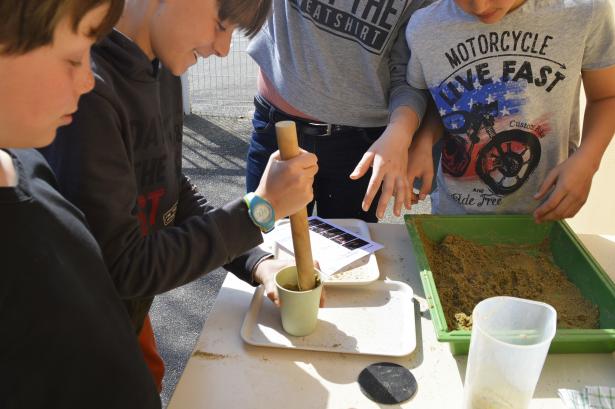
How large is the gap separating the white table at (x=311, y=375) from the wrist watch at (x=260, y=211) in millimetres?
214

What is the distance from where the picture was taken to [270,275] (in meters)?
1.08

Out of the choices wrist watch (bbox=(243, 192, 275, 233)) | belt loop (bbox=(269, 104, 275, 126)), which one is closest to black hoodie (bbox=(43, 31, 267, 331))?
wrist watch (bbox=(243, 192, 275, 233))

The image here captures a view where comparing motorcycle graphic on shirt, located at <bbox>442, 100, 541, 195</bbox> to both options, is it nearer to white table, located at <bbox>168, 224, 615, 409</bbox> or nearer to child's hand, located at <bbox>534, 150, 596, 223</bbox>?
child's hand, located at <bbox>534, 150, 596, 223</bbox>

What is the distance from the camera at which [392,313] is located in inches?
40.9

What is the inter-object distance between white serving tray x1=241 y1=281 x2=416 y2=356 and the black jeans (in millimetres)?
487

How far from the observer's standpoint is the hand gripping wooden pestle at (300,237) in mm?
942

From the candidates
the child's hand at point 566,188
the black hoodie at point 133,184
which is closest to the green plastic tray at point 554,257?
the child's hand at point 566,188

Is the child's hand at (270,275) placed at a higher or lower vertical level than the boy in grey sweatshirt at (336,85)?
lower

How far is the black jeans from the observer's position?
1.51 metres

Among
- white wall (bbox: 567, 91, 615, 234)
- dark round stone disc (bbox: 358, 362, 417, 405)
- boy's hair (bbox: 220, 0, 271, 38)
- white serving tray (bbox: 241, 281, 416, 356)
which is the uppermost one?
boy's hair (bbox: 220, 0, 271, 38)

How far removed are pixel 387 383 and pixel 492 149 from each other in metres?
0.72

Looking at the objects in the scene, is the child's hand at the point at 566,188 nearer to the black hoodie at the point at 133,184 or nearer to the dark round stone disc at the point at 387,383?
the dark round stone disc at the point at 387,383

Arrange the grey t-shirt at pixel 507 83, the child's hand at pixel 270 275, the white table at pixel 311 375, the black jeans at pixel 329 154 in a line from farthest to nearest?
the black jeans at pixel 329 154, the grey t-shirt at pixel 507 83, the child's hand at pixel 270 275, the white table at pixel 311 375

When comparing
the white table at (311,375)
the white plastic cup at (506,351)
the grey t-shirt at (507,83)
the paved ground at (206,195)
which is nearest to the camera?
the white plastic cup at (506,351)
